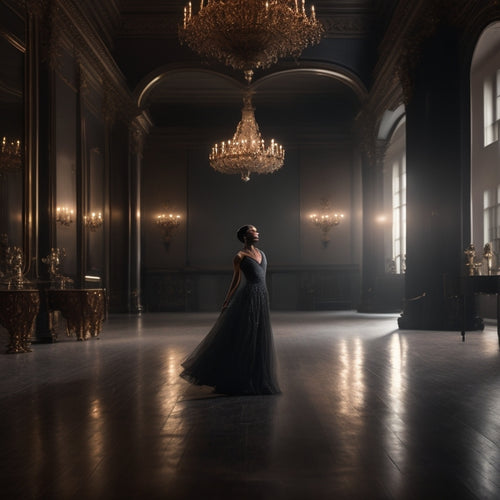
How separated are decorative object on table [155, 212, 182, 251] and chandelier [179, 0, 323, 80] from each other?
27.2 feet

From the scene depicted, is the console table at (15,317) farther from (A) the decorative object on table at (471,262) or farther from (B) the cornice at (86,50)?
(A) the decorative object on table at (471,262)

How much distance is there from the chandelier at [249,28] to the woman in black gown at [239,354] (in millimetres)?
5522

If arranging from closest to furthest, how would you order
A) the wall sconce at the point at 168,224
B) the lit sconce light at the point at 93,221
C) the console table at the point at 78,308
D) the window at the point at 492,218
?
the console table at the point at 78,308 < the lit sconce light at the point at 93,221 < the window at the point at 492,218 < the wall sconce at the point at 168,224

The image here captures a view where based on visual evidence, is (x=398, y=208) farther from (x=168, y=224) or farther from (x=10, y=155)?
(x=10, y=155)

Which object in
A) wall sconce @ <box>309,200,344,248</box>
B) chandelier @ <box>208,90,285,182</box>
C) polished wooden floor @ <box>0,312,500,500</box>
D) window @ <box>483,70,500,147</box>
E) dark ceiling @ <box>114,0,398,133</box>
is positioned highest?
dark ceiling @ <box>114,0,398,133</box>

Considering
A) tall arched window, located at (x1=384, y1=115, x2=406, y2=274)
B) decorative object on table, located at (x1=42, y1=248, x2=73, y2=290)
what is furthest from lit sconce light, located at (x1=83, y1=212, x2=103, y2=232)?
tall arched window, located at (x1=384, y1=115, x2=406, y2=274)

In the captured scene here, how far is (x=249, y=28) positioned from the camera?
30.1 ft

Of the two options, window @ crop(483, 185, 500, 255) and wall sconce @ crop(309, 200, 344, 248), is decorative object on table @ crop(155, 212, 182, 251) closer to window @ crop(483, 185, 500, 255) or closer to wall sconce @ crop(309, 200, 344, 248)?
wall sconce @ crop(309, 200, 344, 248)

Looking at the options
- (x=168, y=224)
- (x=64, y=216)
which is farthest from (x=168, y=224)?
(x=64, y=216)

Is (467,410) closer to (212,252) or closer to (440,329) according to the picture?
(440,329)

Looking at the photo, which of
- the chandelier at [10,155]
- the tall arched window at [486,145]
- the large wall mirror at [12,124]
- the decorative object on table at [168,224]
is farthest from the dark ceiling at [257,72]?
the chandelier at [10,155]

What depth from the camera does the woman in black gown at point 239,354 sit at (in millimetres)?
4574

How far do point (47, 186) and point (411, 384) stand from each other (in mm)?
5818

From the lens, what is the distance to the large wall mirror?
785 centimetres
